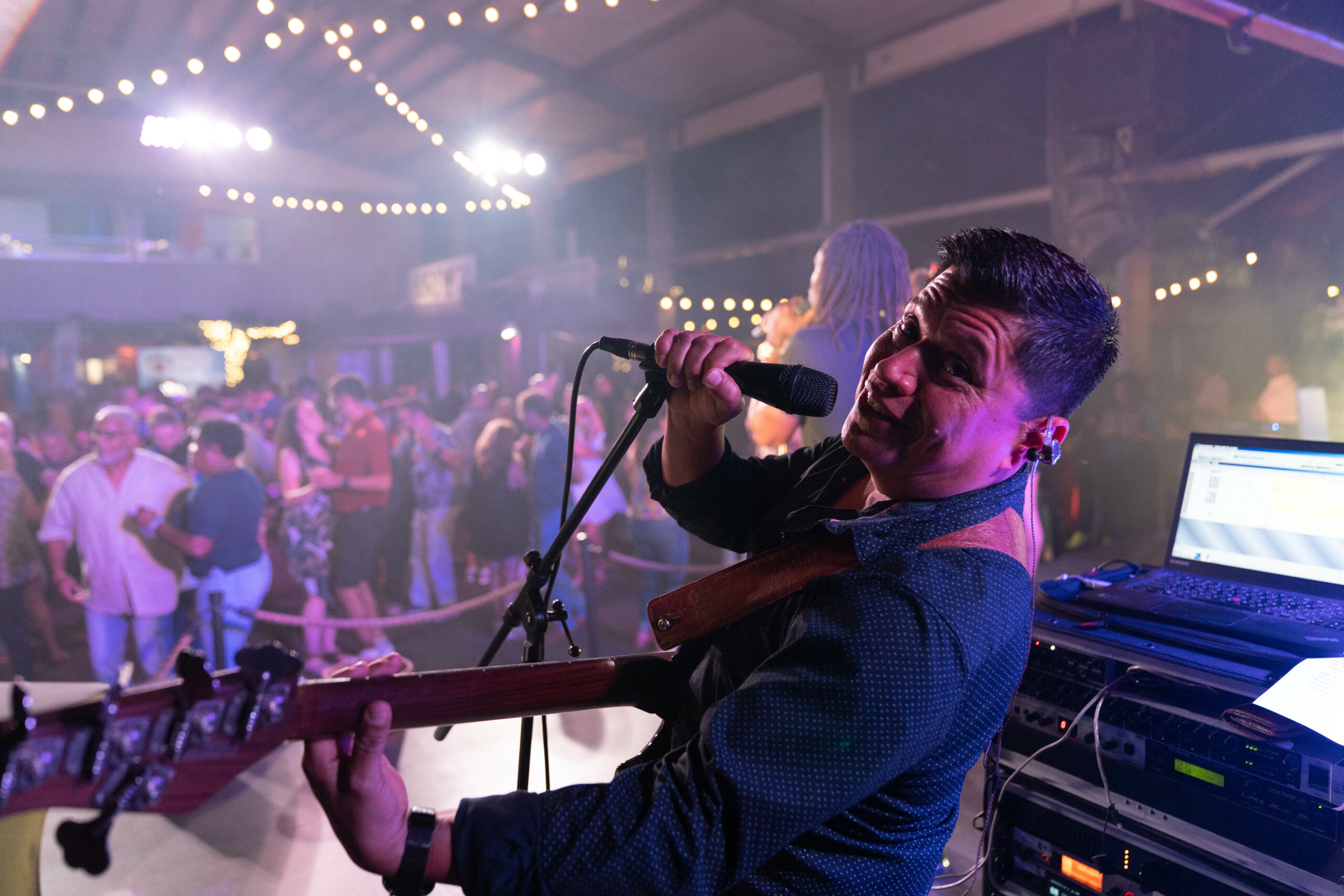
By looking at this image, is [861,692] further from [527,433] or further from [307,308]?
[307,308]

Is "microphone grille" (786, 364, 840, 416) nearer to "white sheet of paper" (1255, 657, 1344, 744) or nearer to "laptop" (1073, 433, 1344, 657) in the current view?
"white sheet of paper" (1255, 657, 1344, 744)

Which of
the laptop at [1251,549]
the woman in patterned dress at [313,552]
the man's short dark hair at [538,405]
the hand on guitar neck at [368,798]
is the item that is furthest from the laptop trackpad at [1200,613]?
the woman in patterned dress at [313,552]

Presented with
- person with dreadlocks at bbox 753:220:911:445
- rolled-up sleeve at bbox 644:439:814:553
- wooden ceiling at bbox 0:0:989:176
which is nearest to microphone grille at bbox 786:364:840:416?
rolled-up sleeve at bbox 644:439:814:553

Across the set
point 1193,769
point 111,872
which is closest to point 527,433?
point 111,872

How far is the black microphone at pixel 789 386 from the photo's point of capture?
119 cm

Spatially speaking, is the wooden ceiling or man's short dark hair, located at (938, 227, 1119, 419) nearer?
man's short dark hair, located at (938, 227, 1119, 419)

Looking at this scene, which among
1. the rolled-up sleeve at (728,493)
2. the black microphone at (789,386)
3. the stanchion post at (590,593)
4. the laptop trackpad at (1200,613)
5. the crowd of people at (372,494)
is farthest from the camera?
the stanchion post at (590,593)

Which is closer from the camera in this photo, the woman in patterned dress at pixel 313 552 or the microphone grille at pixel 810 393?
the microphone grille at pixel 810 393

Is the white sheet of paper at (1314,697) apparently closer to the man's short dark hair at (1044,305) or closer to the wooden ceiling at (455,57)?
the man's short dark hair at (1044,305)

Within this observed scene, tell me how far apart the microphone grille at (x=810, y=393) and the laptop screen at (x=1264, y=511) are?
1.46 meters

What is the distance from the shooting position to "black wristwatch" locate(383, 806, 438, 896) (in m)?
0.85

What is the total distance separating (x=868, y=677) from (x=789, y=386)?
0.50 m

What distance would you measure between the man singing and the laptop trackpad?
88cm

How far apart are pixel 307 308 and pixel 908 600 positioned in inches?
655
